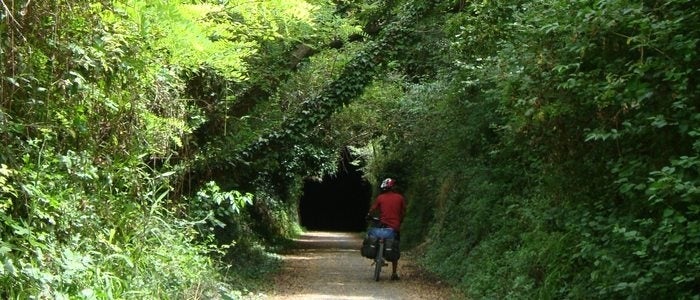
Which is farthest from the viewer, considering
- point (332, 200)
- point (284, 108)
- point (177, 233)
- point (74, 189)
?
point (332, 200)

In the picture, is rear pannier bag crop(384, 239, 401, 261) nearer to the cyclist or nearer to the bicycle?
the bicycle

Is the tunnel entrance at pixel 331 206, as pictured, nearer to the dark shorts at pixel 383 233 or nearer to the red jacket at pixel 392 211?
the red jacket at pixel 392 211

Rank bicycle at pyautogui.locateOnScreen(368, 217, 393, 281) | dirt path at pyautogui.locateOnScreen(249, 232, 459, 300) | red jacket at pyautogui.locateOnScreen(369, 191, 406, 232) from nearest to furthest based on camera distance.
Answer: dirt path at pyautogui.locateOnScreen(249, 232, 459, 300) < bicycle at pyautogui.locateOnScreen(368, 217, 393, 281) < red jacket at pyautogui.locateOnScreen(369, 191, 406, 232)

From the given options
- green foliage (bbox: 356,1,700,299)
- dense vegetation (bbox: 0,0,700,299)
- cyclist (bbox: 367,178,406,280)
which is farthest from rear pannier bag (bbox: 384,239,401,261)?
green foliage (bbox: 356,1,700,299)

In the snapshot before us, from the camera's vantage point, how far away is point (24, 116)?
5.58m

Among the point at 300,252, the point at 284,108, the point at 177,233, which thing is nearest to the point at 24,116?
the point at 177,233

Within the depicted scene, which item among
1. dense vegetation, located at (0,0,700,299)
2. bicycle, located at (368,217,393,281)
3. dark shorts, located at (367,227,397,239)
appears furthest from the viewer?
dark shorts, located at (367,227,397,239)

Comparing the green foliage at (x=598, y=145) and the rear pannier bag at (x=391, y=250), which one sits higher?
the green foliage at (x=598, y=145)

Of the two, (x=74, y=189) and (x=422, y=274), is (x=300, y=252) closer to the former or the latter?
(x=422, y=274)

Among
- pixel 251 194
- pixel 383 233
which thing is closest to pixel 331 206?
pixel 383 233

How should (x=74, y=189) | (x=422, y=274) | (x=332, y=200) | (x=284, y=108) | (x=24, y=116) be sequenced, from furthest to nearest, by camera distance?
1. (x=332, y=200)
2. (x=284, y=108)
3. (x=422, y=274)
4. (x=74, y=189)
5. (x=24, y=116)

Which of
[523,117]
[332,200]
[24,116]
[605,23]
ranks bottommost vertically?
[332,200]

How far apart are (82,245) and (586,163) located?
4.75m

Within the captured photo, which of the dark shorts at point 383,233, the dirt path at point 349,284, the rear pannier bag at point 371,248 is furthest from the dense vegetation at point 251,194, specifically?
the rear pannier bag at point 371,248
